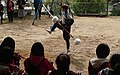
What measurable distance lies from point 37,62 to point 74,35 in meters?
10.6

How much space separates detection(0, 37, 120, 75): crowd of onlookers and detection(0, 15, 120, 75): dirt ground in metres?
4.01

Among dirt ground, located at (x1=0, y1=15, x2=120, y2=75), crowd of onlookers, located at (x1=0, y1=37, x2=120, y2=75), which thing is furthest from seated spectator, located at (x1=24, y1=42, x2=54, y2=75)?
dirt ground, located at (x1=0, y1=15, x2=120, y2=75)

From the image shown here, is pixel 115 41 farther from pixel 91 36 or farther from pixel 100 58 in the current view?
pixel 100 58

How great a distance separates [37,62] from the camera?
6.27 meters

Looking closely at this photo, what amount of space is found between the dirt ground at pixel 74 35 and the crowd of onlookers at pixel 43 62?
4.01 metres

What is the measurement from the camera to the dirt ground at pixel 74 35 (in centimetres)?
1239

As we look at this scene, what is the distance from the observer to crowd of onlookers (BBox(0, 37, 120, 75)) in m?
5.50

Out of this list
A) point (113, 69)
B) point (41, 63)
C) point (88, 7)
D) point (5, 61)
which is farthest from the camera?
point (88, 7)

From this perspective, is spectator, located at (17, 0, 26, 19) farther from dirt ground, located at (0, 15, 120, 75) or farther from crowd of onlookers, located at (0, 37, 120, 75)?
crowd of onlookers, located at (0, 37, 120, 75)

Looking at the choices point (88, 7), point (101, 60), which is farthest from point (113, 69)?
point (88, 7)

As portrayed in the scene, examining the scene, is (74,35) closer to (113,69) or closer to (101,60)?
(101,60)


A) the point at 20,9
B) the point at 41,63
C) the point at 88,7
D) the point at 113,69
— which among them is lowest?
the point at 88,7

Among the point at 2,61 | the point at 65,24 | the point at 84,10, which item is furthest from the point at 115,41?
the point at 84,10

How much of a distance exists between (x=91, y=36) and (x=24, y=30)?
3445 mm
